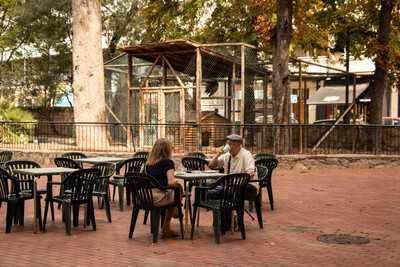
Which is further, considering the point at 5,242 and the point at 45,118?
the point at 45,118

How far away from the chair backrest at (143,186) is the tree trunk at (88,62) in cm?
1472

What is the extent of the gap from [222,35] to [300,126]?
10412 millimetres

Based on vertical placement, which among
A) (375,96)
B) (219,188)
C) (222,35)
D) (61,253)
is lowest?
(61,253)

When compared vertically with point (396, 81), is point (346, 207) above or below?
below

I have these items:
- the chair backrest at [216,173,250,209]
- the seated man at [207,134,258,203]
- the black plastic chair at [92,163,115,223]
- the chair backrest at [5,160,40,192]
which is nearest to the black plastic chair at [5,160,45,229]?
the chair backrest at [5,160,40,192]

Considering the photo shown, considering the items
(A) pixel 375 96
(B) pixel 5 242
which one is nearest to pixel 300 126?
(A) pixel 375 96

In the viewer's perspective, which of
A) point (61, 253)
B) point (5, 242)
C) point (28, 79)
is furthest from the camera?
point (28, 79)

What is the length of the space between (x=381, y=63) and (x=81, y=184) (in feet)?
52.5

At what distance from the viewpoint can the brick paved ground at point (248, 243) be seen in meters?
7.58

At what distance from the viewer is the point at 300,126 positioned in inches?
758

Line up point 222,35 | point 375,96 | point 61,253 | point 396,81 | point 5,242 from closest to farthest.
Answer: point 61,253
point 5,242
point 375,96
point 396,81
point 222,35

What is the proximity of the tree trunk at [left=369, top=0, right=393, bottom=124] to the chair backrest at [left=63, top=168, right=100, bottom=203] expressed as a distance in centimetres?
1550

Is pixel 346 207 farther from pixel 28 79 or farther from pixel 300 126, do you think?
pixel 28 79

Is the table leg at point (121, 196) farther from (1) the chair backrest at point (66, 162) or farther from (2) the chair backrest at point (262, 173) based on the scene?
Answer: (2) the chair backrest at point (262, 173)
